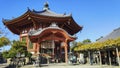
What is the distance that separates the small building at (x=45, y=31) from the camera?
26.9 meters

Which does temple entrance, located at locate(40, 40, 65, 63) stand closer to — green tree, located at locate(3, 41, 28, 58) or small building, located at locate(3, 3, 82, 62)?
small building, located at locate(3, 3, 82, 62)

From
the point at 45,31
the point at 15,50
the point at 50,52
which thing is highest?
the point at 45,31

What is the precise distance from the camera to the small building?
88.4 feet

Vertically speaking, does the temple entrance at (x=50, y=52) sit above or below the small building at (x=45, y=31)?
below

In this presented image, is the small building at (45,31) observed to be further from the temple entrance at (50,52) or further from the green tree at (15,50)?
the green tree at (15,50)

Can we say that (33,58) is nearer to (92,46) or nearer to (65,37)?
(65,37)

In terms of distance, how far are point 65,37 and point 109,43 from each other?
26.6ft

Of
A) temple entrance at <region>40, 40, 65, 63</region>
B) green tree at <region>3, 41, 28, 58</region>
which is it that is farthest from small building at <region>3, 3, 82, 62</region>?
green tree at <region>3, 41, 28, 58</region>

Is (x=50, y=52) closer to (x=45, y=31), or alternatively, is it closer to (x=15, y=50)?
(x=45, y=31)

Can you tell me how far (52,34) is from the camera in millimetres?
28000

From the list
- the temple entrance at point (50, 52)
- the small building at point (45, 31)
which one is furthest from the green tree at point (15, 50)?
the temple entrance at point (50, 52)

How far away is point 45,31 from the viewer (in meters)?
26.6

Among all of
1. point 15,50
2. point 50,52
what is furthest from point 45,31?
point 15,50

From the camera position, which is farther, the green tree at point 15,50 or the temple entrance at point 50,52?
the temple entrance at point 50,52
